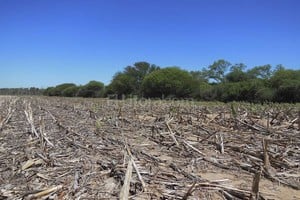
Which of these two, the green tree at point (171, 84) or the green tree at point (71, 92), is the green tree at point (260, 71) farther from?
the green tree at point (71, 92)

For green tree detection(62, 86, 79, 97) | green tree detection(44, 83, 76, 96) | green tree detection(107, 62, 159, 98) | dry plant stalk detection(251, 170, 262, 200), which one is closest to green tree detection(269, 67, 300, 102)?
green tree detection(107, 62, 159, 98)

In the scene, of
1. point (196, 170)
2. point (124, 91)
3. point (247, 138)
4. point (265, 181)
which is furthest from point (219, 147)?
point (124, 91)

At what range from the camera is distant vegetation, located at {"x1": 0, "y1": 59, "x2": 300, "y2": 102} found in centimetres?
4081

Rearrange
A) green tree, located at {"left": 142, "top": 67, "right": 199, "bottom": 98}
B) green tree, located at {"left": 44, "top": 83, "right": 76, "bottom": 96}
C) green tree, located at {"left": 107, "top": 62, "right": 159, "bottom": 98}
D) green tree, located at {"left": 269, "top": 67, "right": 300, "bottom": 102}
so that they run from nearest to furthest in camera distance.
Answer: green tree, located at {"left": 269, "top": 67, "right": 300, "bottom": 102} → green tree, located at {"left": 142, "top": 67, "right": 199, "bottom": 98} → green tree, located at {"left": 107, "top": 62, "right": 159, "bottom": 98} → green tree, located at {"left": 44, "top": 83, "right": 76, "bottom": 96}

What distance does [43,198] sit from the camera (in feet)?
14.8

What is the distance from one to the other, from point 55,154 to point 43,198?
2.75 meters

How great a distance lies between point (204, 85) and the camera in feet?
203

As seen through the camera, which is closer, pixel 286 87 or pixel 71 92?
pixel 286 87

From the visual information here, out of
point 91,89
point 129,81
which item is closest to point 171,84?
point 129,81

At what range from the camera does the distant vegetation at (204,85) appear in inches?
1607

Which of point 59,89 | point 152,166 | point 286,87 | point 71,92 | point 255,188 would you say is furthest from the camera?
point 59,89

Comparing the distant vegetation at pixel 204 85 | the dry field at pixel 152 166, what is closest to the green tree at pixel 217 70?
the distant vegetation at pixel 204 85

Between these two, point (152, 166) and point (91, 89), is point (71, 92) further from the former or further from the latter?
point (152, 166)

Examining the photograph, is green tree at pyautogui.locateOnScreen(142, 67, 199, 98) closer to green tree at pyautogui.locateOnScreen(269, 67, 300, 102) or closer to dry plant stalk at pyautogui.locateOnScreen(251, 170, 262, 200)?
green tree at pyautogui.locateOnScreen(269, 67, 300, 102)
